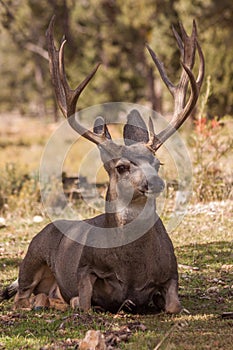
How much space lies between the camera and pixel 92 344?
526 cm

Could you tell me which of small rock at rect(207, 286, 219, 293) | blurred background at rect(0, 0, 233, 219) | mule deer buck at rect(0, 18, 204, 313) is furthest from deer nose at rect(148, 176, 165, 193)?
blurred background at rect(0, 0, 233, 219)

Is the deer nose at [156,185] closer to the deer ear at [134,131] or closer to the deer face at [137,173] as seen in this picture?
the deer face at [137,173]

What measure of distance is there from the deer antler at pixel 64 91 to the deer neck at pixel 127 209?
1.80ft

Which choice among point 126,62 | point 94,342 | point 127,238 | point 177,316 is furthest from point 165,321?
point 126,62

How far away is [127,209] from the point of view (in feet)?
21.7

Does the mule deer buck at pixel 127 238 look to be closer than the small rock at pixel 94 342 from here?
No

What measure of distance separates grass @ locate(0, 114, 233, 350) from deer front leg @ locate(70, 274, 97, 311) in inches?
5.2

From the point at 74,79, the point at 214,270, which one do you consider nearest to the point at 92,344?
the point at 214,270

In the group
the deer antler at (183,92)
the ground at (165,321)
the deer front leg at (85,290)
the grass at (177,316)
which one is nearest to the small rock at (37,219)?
the grass at (177,316)

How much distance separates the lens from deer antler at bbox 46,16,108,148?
7.04m

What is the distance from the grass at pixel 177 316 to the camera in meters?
5.64

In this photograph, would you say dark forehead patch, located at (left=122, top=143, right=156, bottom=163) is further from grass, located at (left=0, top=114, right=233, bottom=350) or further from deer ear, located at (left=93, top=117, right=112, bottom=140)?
grass, located at (left=0, top=114, right=233, bottom=350)

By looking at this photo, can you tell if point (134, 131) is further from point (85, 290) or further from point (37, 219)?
point (37, 219)

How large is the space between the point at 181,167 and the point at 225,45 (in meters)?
16.4
